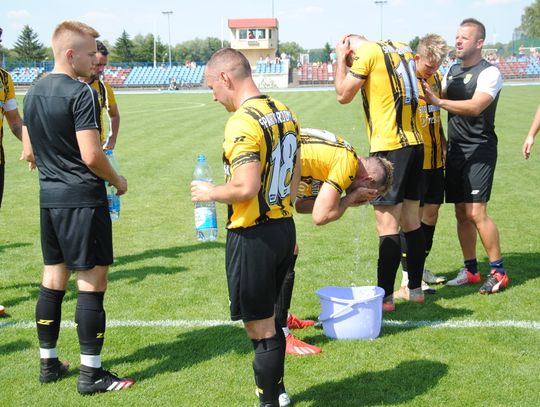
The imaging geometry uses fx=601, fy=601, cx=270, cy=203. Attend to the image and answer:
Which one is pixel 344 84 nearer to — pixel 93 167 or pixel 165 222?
pixel 93 167

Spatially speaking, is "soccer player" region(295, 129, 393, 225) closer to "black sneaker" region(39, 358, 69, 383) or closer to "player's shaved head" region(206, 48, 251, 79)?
"player's shaved head" region(206, 48, 251, 79)

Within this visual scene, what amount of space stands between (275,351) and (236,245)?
0.66 m

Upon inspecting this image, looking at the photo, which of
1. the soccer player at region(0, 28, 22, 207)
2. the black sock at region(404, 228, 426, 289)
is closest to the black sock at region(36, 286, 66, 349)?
the soccer player at region(0, 28, 22, 207)

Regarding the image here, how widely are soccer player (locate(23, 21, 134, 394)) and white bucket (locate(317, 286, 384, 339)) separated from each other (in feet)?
5.43

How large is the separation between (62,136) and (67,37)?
2.08ft

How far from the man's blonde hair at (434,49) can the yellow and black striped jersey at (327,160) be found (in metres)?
1.97

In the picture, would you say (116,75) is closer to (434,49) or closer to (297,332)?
(434,49)

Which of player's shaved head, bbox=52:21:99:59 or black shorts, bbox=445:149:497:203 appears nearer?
player's shaved head, bbox=52:21:99:59

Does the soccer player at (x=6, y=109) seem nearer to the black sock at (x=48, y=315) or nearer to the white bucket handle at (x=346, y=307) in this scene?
the black sock at (x=48, y=315)

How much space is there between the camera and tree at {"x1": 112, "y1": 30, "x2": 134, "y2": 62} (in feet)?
310

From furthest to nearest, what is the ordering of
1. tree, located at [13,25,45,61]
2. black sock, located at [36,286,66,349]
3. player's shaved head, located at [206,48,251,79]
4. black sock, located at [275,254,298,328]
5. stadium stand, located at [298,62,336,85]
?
tree, located at [13,25,45,61], stadium stand, located at [298,62,336,85], black sock, located at [275,254,298,328], black sock, located at [36,286,66,349], player's shaved head, located at [206,48,251,79]

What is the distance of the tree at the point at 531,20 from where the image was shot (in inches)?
4493

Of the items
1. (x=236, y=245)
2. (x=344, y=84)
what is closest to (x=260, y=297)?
(x=236, y=245)

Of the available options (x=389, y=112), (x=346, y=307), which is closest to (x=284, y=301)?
(x=346, y=307)
